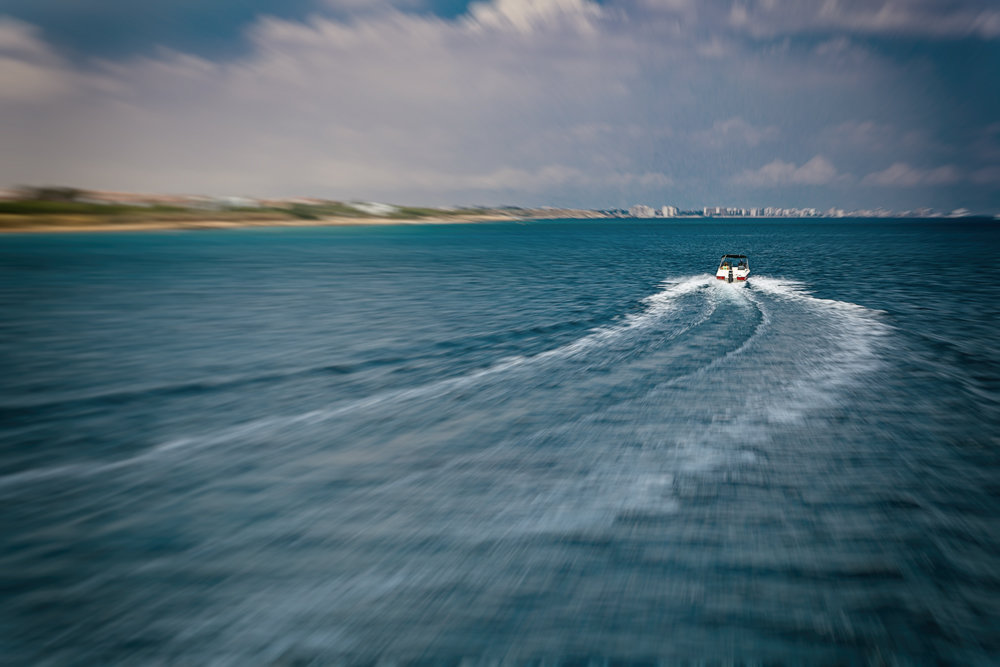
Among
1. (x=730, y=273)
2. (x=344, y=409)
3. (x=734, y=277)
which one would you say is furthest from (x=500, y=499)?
(x=734, y=277)

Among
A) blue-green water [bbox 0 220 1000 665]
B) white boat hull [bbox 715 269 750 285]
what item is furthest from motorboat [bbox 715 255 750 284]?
blue-green water [bbox 0 220 1000 665]

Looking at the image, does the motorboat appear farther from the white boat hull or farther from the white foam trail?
the white foam trail

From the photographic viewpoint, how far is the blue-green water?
6.05 m

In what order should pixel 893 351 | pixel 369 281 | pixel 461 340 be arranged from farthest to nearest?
1. pixel 369 281
2. pixel 461 340
3. pixel 893 351

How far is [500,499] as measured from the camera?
9.33 m

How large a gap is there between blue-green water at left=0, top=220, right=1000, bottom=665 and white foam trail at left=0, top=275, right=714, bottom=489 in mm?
91

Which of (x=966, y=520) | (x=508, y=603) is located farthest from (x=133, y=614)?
(x=966, y=520)

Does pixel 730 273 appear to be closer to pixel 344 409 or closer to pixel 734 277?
pixel 734 277

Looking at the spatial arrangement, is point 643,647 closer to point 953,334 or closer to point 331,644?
point 331,644

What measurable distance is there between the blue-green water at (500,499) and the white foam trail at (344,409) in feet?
0.30

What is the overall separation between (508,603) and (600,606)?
1.19 m

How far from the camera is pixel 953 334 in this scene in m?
23.2

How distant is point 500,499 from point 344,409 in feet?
21.4

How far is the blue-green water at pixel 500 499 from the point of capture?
6055 mm
